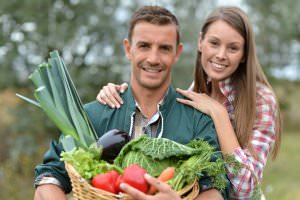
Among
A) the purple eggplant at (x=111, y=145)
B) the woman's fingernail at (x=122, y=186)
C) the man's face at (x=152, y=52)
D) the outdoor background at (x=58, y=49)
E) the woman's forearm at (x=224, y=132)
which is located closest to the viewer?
the woman's fingernail at (x=122, y=186)

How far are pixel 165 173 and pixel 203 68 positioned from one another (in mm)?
1399

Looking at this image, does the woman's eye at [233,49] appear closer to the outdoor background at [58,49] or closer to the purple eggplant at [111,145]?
the purple eggplant at [111,145]

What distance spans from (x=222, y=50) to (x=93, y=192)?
4.81 feet

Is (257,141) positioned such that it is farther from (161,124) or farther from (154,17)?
(154,17)

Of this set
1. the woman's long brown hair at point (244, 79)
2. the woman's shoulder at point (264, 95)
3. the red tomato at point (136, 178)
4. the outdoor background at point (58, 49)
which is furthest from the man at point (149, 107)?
the outdoor background at point (58, 49)

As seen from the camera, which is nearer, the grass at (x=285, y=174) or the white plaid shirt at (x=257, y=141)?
the white plaid shirt at (x=257, y=141)

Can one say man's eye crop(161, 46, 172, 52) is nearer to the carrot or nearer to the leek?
the leek

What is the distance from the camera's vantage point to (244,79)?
399 cm

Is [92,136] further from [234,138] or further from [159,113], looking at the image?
[234,138]

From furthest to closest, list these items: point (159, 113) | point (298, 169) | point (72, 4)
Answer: point (298, 169)
point (72, 4)
point (159, 113)

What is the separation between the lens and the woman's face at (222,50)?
3.87m

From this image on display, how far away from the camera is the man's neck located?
3.60 metres

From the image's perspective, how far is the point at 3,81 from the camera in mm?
9750

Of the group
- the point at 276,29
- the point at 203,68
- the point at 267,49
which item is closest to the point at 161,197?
the point at 203,68
